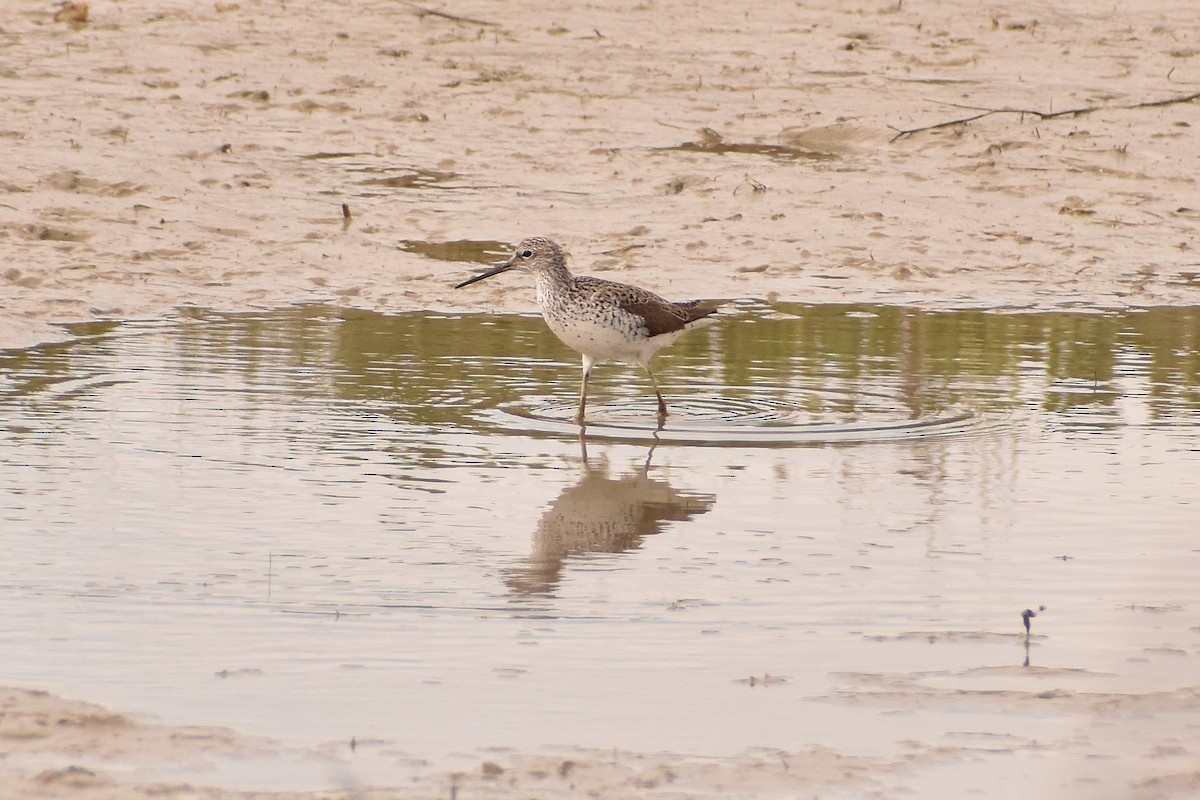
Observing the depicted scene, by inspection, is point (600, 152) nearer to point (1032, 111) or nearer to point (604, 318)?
point (1032, 111)

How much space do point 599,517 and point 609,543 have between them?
45 cm

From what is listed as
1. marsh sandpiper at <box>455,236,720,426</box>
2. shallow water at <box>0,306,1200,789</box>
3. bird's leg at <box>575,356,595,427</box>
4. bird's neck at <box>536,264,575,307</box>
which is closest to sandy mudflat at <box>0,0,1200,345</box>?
shallow water at <box>0,306,1200,789</box>

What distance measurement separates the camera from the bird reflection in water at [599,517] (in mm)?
6781

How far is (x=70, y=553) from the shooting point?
6.80 meters

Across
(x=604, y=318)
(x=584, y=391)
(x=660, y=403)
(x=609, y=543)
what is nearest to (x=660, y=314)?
(x=604, y=318)

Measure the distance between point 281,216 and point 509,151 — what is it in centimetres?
272

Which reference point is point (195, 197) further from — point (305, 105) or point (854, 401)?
point (854, 401)

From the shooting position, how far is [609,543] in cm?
729

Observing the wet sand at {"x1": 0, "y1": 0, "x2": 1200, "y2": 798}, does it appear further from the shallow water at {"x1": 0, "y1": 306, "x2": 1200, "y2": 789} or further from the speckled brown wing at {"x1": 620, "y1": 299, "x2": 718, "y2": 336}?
the speckled brown wing at {"x1": 620, "y1": 299, "x2": 718, "y2": 336}

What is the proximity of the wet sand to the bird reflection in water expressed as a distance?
182 inches

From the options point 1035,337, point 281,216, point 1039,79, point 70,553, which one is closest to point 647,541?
point 70,553

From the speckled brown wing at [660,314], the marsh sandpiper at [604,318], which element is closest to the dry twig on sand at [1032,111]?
the speckled brown wing at [660,314]

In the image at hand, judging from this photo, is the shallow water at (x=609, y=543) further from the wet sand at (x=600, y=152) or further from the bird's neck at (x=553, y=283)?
the wet sand at (x=600, y=152)

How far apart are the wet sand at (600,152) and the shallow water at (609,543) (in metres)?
2.03
